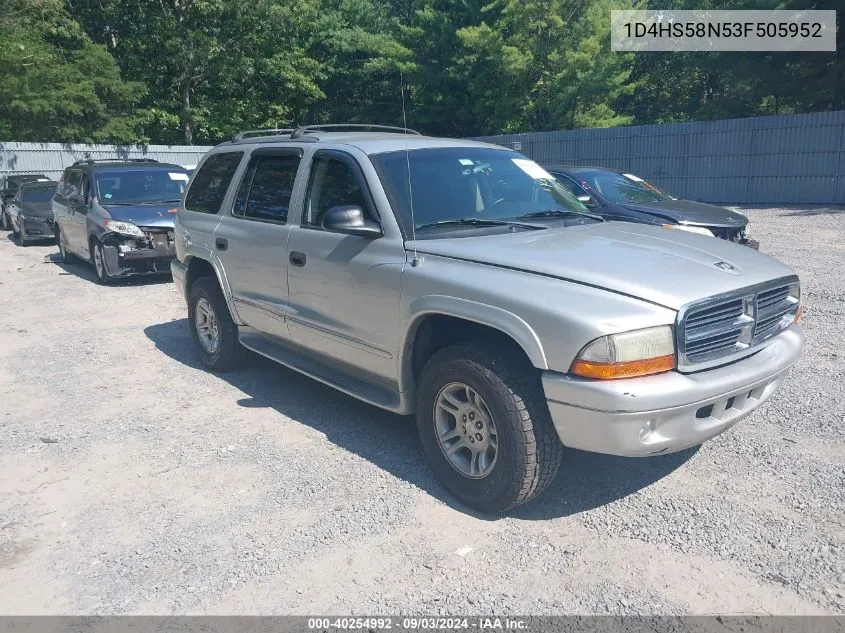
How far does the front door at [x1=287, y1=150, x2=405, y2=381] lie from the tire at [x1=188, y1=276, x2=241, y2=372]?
1.28 meters

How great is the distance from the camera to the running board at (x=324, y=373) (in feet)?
14.5

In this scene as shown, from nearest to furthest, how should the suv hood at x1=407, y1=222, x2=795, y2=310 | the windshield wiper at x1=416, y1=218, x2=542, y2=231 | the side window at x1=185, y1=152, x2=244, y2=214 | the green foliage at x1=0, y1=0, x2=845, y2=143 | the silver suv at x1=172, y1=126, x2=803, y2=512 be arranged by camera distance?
the silver suv at x1=172, y1=126, x2=803, y2=512, the suv hood at x1=407, y1=222, x2=795, y2=310, the windshield wiper at x1=416, y1=218, x2=542, y2=231, the side window at x1=185, y1=152, x2=244, y2=214, the green foliage at x1=0, y1=0, x2=845, y2=143

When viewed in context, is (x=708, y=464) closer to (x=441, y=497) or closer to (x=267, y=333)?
(x=441, y=497)

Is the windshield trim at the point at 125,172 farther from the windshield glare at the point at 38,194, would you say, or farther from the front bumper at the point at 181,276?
the windshield glare at the point at 38,194

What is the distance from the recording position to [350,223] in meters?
4.25

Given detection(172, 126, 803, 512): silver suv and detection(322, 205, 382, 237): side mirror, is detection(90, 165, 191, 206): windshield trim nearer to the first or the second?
detection(172, 126, 803, 512): silver suv

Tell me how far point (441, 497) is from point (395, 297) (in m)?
1.16

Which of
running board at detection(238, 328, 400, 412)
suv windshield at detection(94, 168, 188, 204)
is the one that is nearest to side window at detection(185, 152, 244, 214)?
running board at detection(238, 328, 400, 412)

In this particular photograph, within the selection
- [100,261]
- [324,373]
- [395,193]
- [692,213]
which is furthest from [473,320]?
[100,261]

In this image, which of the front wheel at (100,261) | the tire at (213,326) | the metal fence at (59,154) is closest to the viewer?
the tire at (213,326)

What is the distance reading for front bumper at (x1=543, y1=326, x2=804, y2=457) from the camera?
10.7ft

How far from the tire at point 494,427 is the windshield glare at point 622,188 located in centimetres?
670

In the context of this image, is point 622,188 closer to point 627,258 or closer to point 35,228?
point 627,258

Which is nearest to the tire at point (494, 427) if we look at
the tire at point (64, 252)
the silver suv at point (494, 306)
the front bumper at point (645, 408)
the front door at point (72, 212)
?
the silver suv at point (494, 306)
